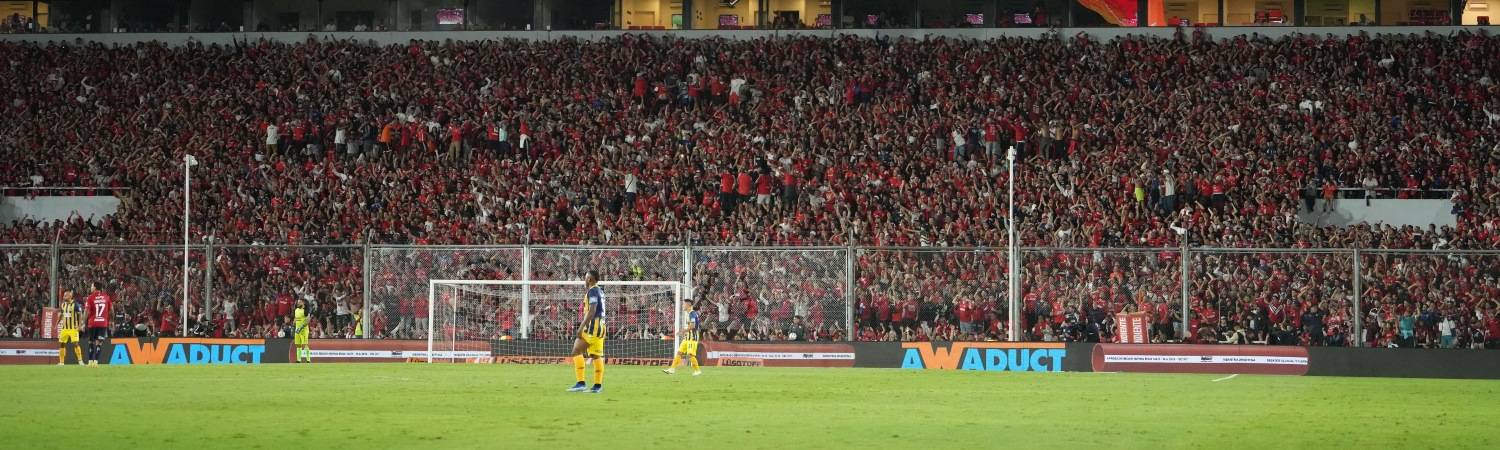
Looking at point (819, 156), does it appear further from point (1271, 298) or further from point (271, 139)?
point (271, 139)

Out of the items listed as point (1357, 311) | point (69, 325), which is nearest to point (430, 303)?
point (69, 325)

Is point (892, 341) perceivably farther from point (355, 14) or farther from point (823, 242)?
point (355, 14)

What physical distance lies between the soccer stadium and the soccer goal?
0.26 feet

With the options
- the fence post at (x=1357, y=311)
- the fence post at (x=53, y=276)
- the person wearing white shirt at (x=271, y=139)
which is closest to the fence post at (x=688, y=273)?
the fence post at (x=1357, y=311)

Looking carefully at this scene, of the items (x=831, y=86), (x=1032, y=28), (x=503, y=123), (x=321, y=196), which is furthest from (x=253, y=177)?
(x=1032, y=28)

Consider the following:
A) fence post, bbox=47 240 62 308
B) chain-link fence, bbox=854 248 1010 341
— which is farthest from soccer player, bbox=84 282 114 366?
chain-link fence, bbox=854 248 1010 341

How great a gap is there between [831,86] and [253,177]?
17.7 meters

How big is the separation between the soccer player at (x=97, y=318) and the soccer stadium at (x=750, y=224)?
0.30ft

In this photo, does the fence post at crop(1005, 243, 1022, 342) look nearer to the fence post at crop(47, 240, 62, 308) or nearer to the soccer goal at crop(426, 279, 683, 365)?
the soccer goal at crop(426, 279, 683, 365)

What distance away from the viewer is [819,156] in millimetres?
44656

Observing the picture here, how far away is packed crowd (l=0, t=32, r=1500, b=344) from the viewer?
3381 centimetres

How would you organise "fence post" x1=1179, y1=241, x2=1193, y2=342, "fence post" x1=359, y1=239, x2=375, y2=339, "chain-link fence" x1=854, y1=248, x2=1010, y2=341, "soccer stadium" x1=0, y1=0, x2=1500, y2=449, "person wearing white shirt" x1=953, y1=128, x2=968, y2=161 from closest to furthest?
1. "soccer stadium" x1=0, y1=0, x2=1500, y2=449
2. "fence post" x1=1179, y1=241, x2=1193, y2=342
3. "chain-link fence" x1=854, y1=248, x2=1010, y2=341
4. "fence post" x1=359, y1=239, x2=375, y2=339
5. "person wearing white shirt" x1=953, y1=128, x2=968, y2=161

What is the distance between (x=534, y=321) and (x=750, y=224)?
25.1 feet

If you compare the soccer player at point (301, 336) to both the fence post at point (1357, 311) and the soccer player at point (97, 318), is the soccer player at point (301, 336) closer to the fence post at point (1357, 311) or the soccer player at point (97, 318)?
the soccer player at point (97, 318)
